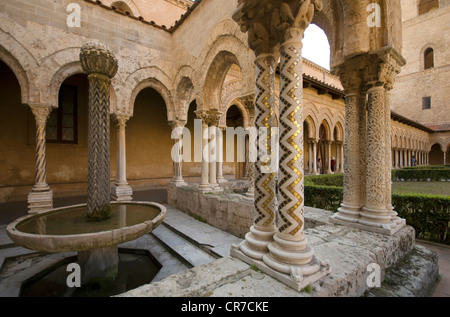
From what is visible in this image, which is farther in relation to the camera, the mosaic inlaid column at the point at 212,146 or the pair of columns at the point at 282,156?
the mosaic inlaid column at the point at 212,146

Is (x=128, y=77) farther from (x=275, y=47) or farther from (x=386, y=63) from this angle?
(x=386, y=63)

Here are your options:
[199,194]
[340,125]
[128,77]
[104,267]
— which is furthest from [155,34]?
[340,125]

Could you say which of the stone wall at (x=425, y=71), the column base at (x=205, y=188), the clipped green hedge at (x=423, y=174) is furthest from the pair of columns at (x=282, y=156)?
the stone wall at (x=425, y=71)

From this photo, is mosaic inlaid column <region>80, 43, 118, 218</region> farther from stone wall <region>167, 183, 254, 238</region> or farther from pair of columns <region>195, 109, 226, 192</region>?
pair of columns <region>195, 109, 226, 192</region>

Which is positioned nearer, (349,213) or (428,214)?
(349,213)

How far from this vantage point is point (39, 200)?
554 cm

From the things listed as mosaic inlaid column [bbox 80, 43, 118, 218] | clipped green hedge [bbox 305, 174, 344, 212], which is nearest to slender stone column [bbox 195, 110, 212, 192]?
clipped green hedge [bbox 305, 174, 344, 212]

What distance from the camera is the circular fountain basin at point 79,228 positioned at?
239cm

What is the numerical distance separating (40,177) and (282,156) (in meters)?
6.55

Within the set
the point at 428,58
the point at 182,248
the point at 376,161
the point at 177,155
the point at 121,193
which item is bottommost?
the point at 182,248

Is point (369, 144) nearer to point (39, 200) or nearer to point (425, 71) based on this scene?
point (39, 200)

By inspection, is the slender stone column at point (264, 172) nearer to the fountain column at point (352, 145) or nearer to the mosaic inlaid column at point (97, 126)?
the fountain column at point (352, 145)

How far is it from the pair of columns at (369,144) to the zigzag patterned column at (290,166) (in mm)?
1626

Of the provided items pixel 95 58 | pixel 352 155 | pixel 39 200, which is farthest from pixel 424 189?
pixel 39 200
